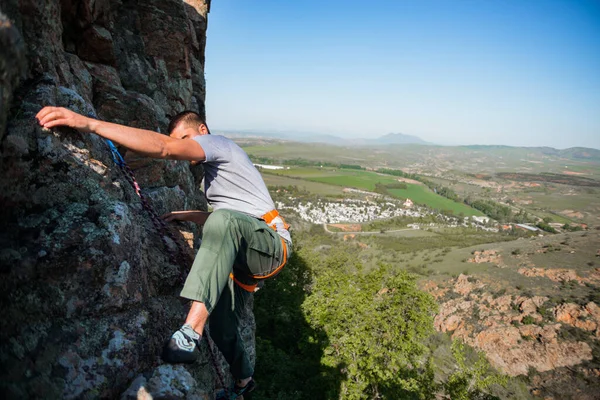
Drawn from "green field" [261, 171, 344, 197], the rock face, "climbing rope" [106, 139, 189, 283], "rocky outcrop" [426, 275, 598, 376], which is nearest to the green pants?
the rock face

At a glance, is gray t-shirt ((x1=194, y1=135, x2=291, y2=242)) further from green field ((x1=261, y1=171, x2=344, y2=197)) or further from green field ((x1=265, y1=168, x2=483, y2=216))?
green field ((x1=265, y1=168, x2=483, y2=216))

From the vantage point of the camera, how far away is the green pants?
316 centimetres

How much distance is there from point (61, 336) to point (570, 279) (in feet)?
191

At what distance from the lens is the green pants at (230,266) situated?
3156 millimetres

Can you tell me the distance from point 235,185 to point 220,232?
2.98ft

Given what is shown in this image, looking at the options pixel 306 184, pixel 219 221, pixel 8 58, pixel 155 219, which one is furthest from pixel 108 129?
pixel 306 184

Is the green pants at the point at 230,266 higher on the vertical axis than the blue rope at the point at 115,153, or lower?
lower

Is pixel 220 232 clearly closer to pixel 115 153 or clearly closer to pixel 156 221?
pixel 156 221

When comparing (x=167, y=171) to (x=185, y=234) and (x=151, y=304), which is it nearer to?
(x=185, y=234)

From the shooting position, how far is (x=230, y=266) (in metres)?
3.31

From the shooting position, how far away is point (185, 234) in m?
5.13

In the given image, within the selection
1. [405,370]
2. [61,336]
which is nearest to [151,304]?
[61,336]

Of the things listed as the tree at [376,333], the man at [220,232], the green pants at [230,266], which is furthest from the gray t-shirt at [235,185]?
the tree at [376,333]

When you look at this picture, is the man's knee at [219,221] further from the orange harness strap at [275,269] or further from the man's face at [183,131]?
the man's face at [183,131]
